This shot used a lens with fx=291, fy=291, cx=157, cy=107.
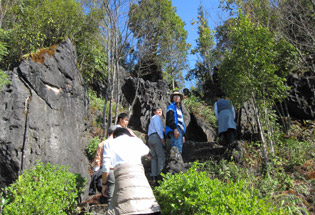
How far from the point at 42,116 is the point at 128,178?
566cm

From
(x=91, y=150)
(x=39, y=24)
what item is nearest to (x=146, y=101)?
(x=91, y=150)

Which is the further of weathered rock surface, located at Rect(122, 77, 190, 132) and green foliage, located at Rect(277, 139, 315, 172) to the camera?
weathered rock surface, located at Rect(122, 77, 190, 132)

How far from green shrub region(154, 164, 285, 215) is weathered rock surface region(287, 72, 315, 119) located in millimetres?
7293

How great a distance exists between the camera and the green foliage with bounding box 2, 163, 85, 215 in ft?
15.2

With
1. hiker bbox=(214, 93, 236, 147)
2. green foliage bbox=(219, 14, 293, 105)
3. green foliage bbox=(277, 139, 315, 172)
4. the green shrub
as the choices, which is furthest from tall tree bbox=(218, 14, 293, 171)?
the green shrub

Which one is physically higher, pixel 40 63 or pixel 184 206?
pixel 40 63

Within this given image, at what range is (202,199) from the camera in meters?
3.82

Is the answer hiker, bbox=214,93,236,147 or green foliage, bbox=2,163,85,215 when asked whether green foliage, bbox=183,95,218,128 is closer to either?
hiker, bbox=214,93,236,147

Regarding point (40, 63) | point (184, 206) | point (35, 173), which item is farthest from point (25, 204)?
point (40, 63)

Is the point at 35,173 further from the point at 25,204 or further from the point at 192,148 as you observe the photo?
the point at 192,148

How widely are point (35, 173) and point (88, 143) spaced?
5146 mm

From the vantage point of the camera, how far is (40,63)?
9.21 meters

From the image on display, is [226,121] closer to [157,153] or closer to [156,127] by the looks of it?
[156,127]

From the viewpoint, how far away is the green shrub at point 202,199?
371 centimetres
